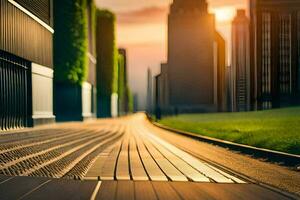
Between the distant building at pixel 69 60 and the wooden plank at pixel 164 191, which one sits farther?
the distant building at pixel 69 60

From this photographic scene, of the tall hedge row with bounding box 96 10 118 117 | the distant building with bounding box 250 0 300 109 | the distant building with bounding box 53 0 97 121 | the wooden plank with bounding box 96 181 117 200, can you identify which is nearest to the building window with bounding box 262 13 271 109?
the distant building with bounding box 250 0 300 109

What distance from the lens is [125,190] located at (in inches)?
356

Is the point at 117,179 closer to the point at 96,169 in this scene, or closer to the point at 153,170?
the point at 96,169

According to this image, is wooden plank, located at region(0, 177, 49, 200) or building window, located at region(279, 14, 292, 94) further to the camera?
building window, located at region(279, 14, 292, 94)

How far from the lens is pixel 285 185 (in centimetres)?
1058

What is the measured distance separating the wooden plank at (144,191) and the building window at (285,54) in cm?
8784

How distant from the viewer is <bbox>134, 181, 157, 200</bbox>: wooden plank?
841 cm

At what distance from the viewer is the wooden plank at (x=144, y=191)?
8.41 meters

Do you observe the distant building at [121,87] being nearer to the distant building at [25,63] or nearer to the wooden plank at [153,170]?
the distant building at [25,63]

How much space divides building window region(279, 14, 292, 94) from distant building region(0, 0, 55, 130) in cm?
5987

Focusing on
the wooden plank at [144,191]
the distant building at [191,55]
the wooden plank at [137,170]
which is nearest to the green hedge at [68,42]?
the wooden plank at [137,170]

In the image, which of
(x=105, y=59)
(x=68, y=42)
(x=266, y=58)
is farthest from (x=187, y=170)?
(x=266, y=58)

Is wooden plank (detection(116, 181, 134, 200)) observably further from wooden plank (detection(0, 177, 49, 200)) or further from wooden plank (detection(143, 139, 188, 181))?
wooden plank (detection(0, 177, 49, 200))

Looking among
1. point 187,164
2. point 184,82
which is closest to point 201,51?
point 184,82
